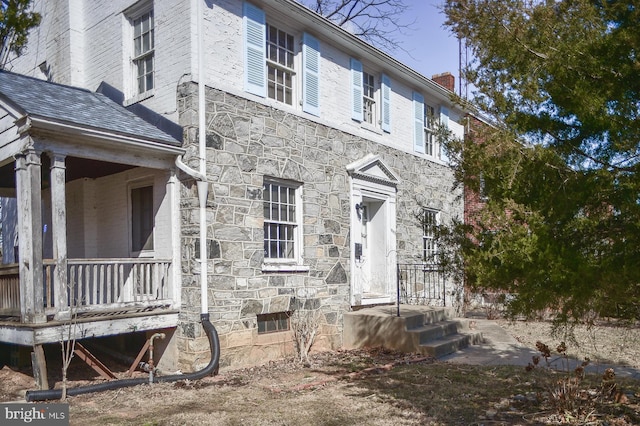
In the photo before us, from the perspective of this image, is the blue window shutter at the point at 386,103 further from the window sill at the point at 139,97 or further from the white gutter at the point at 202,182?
the window sill at the point at 139,97

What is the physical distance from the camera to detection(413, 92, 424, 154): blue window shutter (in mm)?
12836

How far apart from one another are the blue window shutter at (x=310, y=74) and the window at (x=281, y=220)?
152cm

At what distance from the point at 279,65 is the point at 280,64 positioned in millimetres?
80

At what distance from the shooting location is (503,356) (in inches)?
351

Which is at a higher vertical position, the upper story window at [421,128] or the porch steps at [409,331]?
the upper story window at [421,128]

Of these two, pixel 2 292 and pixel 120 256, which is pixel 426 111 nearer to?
pixel 120 256

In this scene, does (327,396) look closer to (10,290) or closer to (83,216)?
(10,290)

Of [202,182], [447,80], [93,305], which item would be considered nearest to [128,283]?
[93,305]

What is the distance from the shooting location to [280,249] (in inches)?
361

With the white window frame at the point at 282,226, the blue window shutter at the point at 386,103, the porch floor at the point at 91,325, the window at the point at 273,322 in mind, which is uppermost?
the blue window shutter at the point at 386,103

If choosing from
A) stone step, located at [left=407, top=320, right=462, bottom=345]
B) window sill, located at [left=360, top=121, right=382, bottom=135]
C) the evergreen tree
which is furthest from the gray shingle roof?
stone step, located at [left=407, top=320, right=462, bottom=345]

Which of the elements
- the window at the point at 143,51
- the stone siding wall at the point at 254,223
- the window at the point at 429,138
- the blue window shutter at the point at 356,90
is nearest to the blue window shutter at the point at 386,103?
the blue window shutter at the point at 356,90

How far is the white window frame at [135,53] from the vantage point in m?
8.63

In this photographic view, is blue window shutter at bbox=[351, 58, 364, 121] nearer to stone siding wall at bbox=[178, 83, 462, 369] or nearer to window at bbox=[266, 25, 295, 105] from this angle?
stone siding wall at bbox=[178, 83, 462, 369]
